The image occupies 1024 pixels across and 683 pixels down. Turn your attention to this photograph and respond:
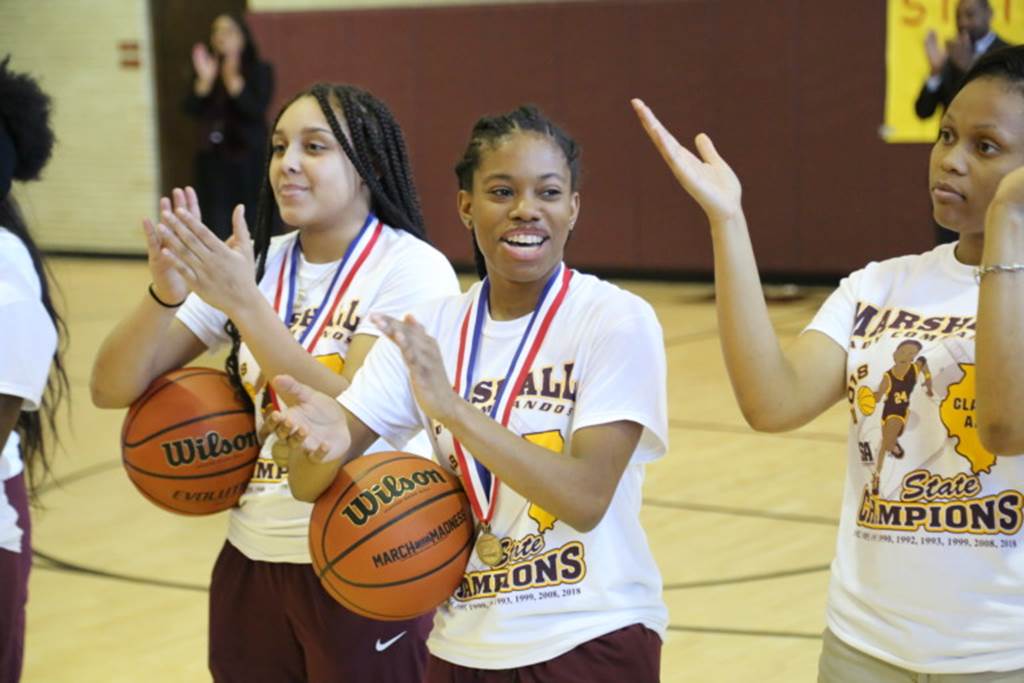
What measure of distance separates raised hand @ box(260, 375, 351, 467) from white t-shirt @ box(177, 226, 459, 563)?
1.32 ft

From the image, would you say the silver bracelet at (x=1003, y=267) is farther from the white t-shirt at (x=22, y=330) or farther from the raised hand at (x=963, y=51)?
the raised hand at (x=963, y=51)

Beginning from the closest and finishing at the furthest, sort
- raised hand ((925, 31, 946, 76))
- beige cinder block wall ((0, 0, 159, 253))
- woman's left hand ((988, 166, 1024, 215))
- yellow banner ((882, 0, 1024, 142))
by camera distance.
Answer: woman's left hand ((988, 166, 1024, 215))
raised hand ((925, 31, 946, 76))
yellow banner ((882, 0, 1024, 142))
beige cinder block wall ((0, 0, 159, 253))

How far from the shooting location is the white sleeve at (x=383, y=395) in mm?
2600

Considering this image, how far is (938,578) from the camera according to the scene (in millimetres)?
2201

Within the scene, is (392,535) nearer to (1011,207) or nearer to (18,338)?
(18,338)

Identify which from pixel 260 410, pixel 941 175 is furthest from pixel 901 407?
pixel 260 410

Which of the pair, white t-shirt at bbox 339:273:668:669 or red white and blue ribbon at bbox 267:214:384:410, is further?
red white and blue ribbon at bbox 267:214:384:410

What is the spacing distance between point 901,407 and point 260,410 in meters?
1.36

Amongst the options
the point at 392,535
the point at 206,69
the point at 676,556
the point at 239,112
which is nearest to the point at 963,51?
the point at 676,556

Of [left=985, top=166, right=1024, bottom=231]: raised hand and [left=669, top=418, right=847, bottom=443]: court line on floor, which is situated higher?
[left=985, top=166, right=1024, bottom=231]: raised hand

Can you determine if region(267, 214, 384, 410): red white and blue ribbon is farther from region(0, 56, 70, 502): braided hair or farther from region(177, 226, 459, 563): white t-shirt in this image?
region(0, 56, 70, 502): braided hair

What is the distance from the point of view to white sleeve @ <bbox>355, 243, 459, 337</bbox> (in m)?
2.94

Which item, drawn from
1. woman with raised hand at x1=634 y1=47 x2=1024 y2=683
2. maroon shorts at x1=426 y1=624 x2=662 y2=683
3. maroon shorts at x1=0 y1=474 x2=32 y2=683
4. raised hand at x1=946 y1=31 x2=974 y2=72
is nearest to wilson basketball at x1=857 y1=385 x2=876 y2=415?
woman with raised hand at x1=634 y1=47 x2=1024 y2=683

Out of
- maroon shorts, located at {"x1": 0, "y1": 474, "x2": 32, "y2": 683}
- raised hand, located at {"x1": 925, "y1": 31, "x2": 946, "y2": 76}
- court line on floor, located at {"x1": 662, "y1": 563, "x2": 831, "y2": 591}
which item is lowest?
court line on floor, located at {"x1": 662, "y1": 563, "x2": 831, "y2": 591}
